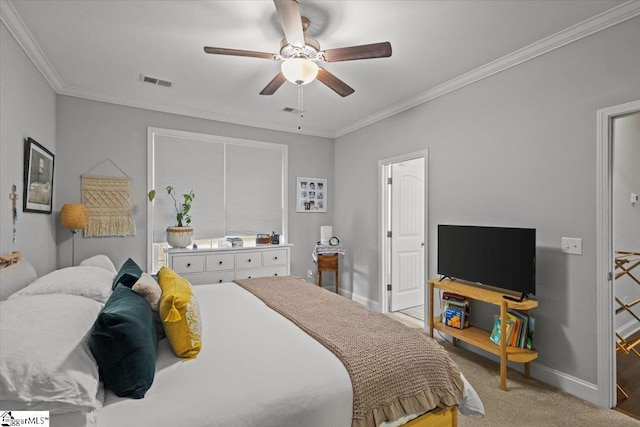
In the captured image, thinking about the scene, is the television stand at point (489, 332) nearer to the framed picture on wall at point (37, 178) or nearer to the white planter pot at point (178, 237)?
the white planter pot at point (178, 237)

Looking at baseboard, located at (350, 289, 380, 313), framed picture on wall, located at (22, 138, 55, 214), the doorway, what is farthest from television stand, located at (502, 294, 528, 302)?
framed picture on wall, located at (22, 138, 55, 214)

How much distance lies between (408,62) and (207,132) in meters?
2.74

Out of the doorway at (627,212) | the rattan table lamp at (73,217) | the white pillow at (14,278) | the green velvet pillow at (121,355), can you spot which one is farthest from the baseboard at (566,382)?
the rattan table lamp at (73,217)

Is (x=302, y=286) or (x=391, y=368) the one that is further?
(x=302, y=286)

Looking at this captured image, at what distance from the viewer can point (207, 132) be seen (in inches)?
167

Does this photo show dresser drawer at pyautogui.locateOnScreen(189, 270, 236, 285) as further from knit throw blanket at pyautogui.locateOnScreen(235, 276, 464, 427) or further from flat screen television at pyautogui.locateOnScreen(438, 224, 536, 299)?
flat screen television at pyautogui.locateOnScreen(438, 224, 536, 299)

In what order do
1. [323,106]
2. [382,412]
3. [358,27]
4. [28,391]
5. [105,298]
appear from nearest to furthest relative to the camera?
[28,391]
[382,412]
[105,298]
[358,27]
[323,106]

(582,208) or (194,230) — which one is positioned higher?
(582,208)

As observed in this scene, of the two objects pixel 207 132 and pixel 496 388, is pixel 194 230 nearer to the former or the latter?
pixel 207 132

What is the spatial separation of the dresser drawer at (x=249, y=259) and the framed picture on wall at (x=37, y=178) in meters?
2.01

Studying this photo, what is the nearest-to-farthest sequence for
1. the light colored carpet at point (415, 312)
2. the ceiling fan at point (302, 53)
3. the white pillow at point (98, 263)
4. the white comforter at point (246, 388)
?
the white comforter at point (246, 388)
the ceiling fan at point (302, 53)
the white pillow at point (98, 263)
the light colored carpet at point (415, 312)

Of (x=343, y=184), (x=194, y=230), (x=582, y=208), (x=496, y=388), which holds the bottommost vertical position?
(x=496, y=388)

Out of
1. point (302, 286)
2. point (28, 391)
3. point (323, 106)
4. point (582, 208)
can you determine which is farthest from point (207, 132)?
point (582, 208)

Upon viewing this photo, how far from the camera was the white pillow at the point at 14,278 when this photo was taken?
176 centimetres
